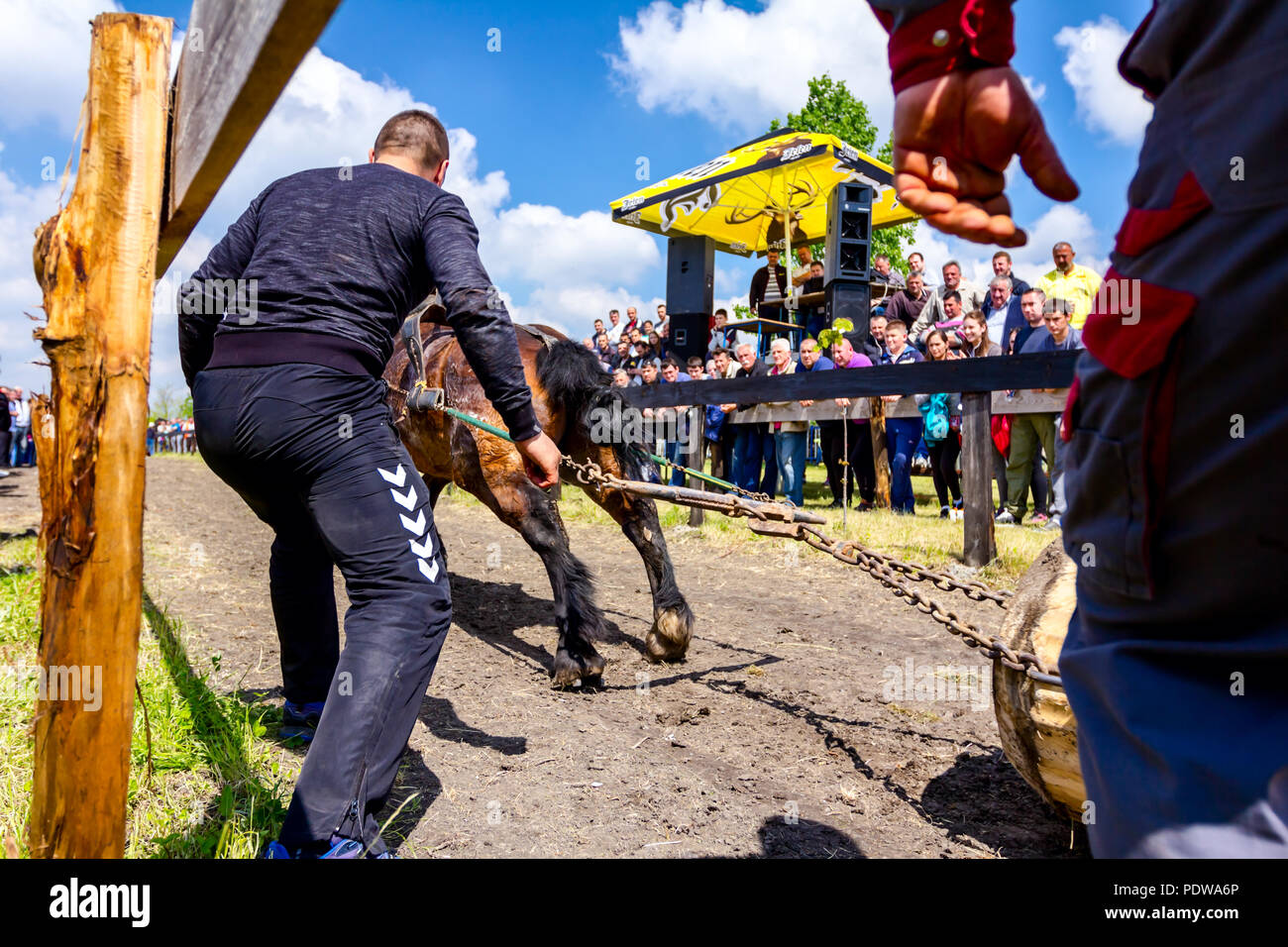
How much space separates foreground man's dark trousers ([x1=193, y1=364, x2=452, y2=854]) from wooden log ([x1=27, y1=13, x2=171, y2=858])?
49 centimetres

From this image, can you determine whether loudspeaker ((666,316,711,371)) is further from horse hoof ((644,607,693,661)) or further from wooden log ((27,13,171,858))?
wooden log ((27,13,171,858))

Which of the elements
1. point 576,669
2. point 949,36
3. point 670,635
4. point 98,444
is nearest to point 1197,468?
point 949,36

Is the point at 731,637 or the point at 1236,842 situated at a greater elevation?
the point at 1236,842

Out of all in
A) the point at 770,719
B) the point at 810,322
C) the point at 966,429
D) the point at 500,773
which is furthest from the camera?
the point at 810,322

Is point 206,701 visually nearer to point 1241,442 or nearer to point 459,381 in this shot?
point 459,381

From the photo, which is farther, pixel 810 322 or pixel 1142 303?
pixel 810 322

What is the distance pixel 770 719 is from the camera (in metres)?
3.75

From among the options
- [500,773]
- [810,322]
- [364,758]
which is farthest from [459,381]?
[810,322]

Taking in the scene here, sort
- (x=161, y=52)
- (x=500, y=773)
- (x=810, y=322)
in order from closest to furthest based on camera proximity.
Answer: (x=161, y=52) → (x=500, y=773) → (x=810, y=322)

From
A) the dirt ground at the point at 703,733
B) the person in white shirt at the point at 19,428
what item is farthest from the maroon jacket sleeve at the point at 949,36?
the person in white shirt at the point at 19,428

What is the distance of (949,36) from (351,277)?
1808 mm

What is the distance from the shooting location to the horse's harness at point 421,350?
4.75 meters

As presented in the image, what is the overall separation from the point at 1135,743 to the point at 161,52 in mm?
2043

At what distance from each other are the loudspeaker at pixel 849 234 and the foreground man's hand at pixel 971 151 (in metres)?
11.6
